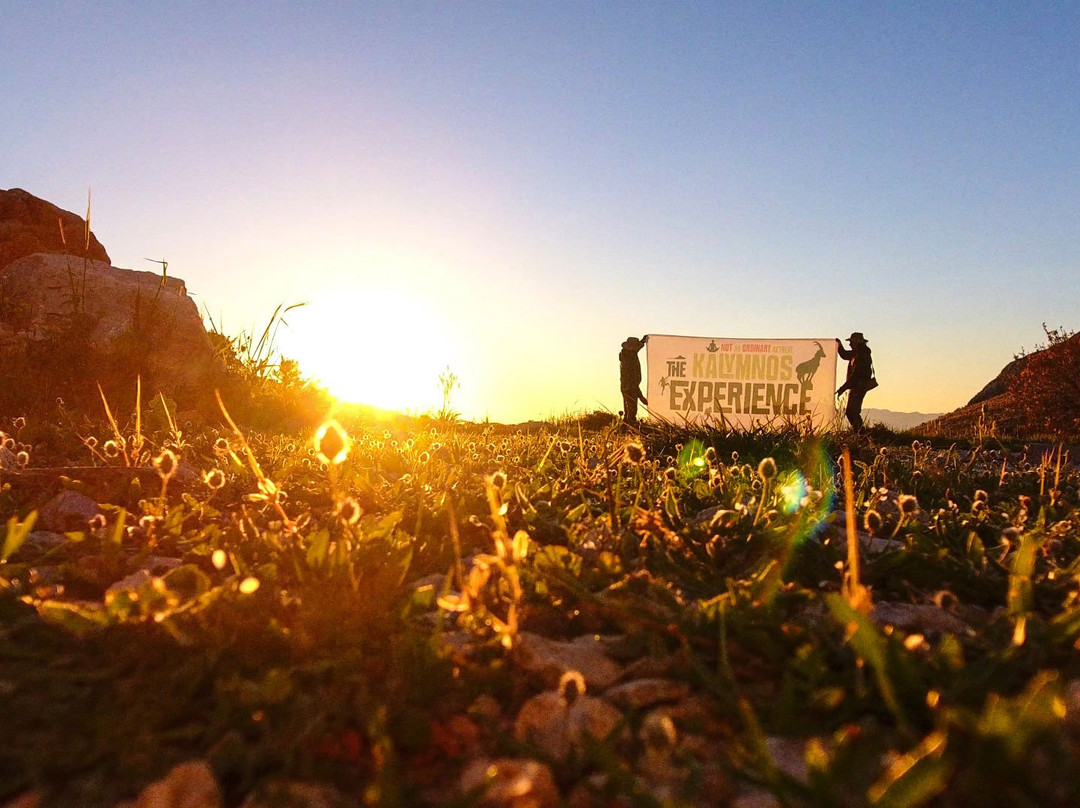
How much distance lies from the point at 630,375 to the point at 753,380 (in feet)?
6.13

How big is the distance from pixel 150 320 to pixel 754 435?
568 cm

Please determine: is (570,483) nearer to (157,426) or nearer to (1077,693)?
(1077,693)

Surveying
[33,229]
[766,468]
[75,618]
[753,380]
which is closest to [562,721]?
[75,618]

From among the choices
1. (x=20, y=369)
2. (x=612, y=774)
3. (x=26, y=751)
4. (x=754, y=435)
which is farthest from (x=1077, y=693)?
(x=20, y=369)

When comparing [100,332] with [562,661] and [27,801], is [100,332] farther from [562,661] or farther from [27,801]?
[562,661]

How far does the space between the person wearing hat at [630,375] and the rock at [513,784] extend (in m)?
10.1

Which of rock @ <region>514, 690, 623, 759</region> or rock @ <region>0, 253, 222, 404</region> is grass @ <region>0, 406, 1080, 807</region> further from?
rock @ <region>0, 253, 222, 404</region>

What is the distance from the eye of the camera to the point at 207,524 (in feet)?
10.2

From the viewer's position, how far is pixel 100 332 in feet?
23.9

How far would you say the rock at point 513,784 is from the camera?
122 centimetres

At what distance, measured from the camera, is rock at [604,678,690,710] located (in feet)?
A: 4.96

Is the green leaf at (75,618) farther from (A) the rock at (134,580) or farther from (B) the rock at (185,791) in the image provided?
(B) the rock at (185,791)

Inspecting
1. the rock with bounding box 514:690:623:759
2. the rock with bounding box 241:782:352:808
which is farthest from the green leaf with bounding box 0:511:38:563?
the rock with bounding box 514:690:623:759

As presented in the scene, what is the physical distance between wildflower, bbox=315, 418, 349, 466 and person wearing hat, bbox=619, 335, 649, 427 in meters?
9.51
